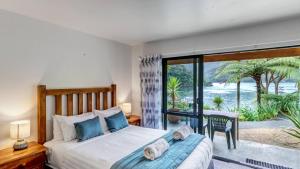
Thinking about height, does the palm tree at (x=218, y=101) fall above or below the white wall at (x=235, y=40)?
below

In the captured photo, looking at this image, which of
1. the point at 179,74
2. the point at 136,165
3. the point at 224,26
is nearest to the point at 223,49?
the point at 224,26

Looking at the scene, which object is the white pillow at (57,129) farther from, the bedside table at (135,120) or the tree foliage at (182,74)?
the tree foliage at (182,74)

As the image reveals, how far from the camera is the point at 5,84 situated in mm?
2285

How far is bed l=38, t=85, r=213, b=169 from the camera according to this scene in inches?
80.8

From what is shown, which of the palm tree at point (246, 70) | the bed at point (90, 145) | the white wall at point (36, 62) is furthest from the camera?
the palm tree at point (246, 70)

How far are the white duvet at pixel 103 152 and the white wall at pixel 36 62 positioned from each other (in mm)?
595

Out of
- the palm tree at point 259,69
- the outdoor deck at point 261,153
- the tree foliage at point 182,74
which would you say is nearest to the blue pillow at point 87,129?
the tree foliage at point 182,74

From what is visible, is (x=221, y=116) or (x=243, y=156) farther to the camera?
(x=221, y=116)

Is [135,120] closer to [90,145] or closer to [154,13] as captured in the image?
[90,145]

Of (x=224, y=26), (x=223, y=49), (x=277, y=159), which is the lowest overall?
(x=277, y=159)

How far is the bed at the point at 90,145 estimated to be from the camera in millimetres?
2053

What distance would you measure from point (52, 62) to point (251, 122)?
5.46 m

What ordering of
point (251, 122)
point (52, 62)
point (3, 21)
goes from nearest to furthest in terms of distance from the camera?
point (3, 21), point (52, 62), point (251, 122)

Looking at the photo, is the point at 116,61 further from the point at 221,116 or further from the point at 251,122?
the point at 251,122
